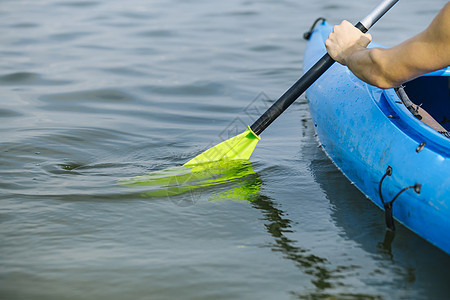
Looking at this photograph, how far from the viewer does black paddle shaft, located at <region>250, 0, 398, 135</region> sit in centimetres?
313

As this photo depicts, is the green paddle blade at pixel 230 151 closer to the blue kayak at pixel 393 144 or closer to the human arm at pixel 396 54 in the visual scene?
the blue kayak at pixel 393 144

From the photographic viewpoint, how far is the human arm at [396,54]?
6.88 feet

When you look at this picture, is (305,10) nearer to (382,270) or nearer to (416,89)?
(416,89)

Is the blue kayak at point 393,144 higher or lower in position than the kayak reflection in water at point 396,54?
lower

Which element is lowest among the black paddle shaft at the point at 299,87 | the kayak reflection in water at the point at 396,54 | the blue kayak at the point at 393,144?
the blue kayak at the point at 393,144

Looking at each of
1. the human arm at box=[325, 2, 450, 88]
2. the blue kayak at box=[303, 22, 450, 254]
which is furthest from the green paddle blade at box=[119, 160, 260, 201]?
the human arm at box=[325, 2, 450, 88]

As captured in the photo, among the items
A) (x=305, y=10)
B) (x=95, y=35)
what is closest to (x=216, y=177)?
(x=95, y=35)

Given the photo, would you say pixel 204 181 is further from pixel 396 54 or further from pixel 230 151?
pixel 396 54

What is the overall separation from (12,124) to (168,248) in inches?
96.0

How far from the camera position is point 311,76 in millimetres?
3275

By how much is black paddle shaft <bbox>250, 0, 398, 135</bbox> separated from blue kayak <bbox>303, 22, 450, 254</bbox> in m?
0.25

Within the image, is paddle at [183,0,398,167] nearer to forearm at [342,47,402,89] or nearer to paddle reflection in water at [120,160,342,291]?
paddle reflection in water at [120,160,342,291]

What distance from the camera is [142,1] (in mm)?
10602

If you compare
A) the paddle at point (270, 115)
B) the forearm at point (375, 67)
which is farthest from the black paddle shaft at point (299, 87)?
the forearm at point (375, 67)
